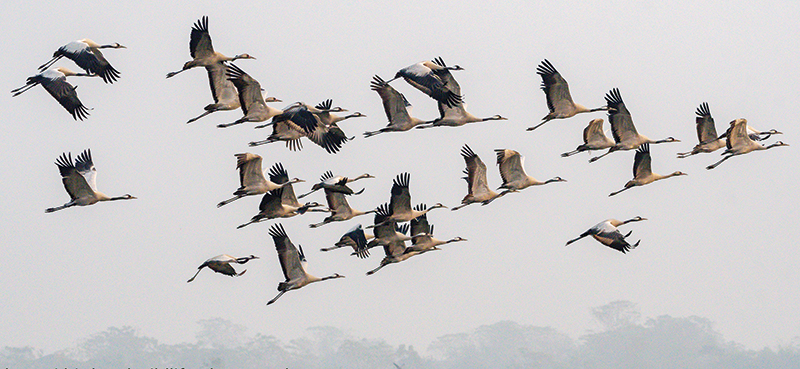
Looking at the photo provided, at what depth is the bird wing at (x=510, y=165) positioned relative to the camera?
1415 inches

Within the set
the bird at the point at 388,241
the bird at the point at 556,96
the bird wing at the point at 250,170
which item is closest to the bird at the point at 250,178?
the bird wing at the point at 250,170

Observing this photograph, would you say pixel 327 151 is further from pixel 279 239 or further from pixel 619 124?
pixel 619 124

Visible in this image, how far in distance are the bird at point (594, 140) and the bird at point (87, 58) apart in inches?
496

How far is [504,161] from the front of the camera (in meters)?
36.2

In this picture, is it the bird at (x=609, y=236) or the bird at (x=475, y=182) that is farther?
the bird at (x=475, y=182)

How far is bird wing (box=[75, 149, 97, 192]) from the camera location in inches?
1411

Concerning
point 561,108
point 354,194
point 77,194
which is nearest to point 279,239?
point 354,194

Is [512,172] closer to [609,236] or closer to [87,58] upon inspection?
[609,236]

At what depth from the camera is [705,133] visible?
123 feet

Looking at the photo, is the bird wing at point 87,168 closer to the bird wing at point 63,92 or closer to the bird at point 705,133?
the bird wing at point 63,92

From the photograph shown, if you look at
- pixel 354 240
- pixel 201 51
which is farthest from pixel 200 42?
pixel 354 240

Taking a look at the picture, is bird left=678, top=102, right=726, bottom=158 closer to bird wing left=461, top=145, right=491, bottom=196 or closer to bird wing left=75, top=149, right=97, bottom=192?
bird wing left=461, top=145, right=491, bottom=196

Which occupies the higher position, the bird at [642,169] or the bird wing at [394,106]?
the bird wing at [394,106]

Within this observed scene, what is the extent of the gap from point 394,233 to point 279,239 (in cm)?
388
